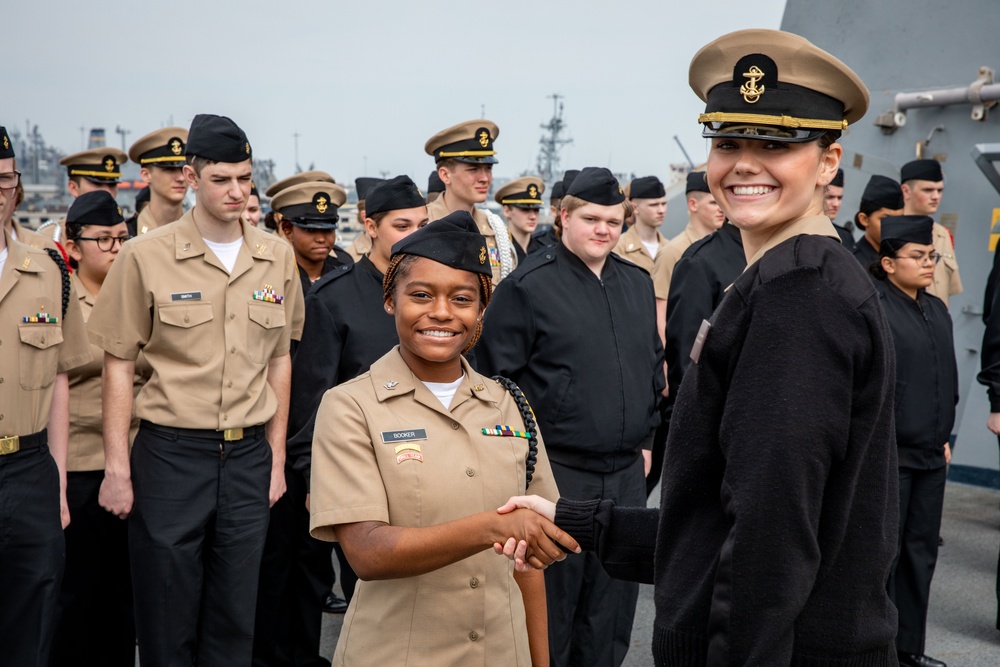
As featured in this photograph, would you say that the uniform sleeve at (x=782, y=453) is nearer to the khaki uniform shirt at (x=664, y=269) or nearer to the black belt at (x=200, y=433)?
the black belt at (x=200, y=433)

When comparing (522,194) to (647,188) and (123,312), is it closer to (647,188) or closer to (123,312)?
(647,188)

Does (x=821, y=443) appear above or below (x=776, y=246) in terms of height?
below

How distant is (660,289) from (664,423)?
175cm

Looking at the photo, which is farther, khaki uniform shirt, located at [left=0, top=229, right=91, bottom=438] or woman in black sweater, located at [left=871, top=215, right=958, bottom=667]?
woman in black sweater, located at [left=871, top=215, right=958, bottom=667]

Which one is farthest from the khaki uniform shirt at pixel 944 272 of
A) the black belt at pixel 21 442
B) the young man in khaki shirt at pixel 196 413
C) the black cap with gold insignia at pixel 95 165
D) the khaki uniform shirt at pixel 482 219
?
the black cap with gold insignia at pixel 95 165

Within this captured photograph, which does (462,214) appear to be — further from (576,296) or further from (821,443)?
(576,296)

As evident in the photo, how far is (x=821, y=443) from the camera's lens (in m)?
1.65

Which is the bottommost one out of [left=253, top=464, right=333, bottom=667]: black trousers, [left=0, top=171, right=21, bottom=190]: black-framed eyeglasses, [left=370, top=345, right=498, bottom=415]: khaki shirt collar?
[left=253, top=464, right=333, bottom=667]: black trousers

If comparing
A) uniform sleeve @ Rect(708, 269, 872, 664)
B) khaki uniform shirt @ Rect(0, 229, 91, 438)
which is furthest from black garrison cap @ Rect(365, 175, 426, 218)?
uniform sleeve @ Rect(708, 269, 872, 664)

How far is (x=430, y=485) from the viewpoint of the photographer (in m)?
2.44

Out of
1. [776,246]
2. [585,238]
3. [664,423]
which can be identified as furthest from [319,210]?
[776,246]

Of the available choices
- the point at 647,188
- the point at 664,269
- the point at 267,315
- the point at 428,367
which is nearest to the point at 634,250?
the point at 647,188

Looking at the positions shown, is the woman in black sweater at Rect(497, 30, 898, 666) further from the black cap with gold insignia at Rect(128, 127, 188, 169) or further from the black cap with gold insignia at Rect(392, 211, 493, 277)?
the black cap with gold insignia at Rect(128, 127, 188, 169)

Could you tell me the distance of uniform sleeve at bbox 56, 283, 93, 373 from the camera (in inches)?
148
